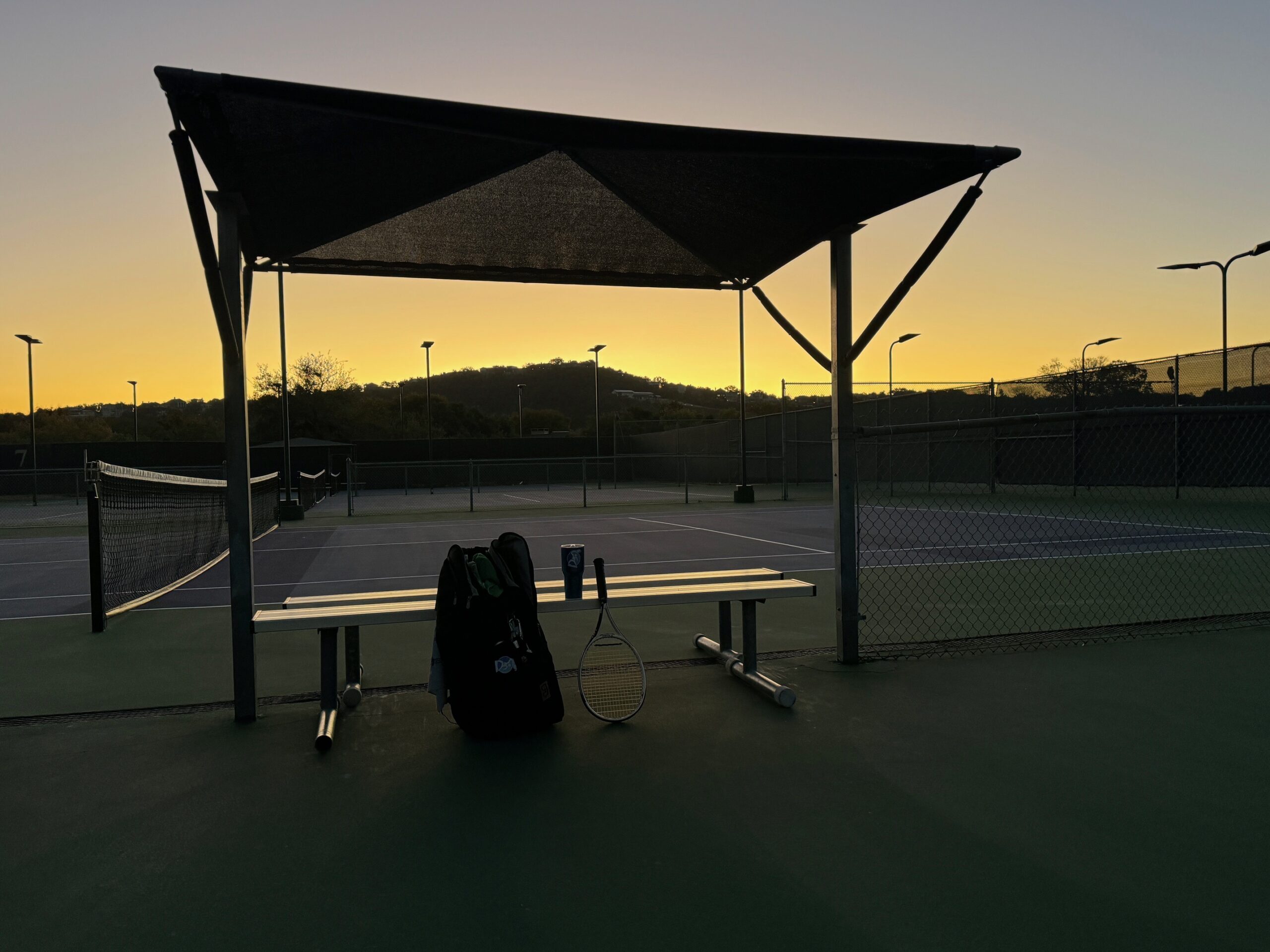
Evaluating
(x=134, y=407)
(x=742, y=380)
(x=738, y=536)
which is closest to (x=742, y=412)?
(x=742, y=380)

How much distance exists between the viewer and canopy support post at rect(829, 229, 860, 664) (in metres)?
4.62

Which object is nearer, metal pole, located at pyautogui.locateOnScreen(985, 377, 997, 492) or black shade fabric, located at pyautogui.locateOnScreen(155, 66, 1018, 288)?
black shade fabric, located at pyautogui.locateOnScreen(155, 66, 1018, 288)

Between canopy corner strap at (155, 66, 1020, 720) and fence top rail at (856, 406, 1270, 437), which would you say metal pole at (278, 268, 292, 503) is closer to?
canopy corner strap at (155, 66, 1020, 720)

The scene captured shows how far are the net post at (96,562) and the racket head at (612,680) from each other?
4.02 metres

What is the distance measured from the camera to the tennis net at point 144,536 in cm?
→ 648

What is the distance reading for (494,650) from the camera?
3.46m

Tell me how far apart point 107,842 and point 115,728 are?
1.36 meters

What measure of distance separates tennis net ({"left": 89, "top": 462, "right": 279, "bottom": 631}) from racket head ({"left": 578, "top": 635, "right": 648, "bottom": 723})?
96.6 inches

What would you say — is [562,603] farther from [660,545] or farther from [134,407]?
A: [134,407]

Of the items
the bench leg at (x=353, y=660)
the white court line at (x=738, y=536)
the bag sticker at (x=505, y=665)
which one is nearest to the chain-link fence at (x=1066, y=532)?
the white court line at (x=738, y=536)

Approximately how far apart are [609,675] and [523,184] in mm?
2800

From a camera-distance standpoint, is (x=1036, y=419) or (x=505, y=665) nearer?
(x=505, y=665)

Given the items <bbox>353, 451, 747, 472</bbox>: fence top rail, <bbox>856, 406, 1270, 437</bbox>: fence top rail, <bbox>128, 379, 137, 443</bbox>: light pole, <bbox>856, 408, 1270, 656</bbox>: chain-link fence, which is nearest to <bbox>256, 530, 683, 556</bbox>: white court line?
<bbox>856, 408, 1270, 656</bbox>: chain-link fence

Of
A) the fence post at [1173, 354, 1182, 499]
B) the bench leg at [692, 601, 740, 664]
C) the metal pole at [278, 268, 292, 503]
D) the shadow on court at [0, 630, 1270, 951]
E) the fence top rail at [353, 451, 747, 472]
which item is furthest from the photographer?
the fence top rail at [353, 451, 747, 472]
